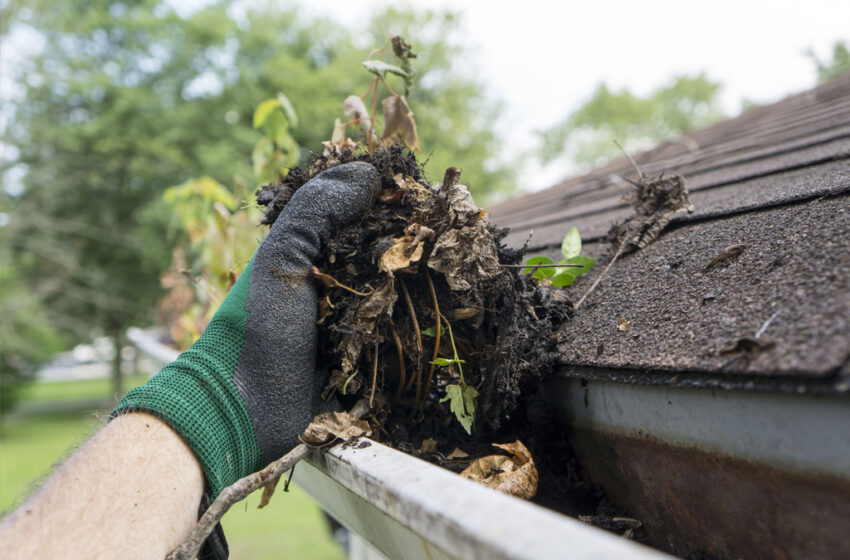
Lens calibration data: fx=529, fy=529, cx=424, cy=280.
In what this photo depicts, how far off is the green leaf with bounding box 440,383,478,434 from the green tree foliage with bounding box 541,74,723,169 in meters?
27.7

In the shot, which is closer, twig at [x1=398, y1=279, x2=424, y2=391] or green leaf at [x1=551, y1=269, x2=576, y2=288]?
twig at [x1=398, y1=279, x2=424, y2=391]

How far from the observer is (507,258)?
1103 millimetres

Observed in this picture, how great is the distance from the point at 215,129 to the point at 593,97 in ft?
68.5

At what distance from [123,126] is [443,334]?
15.7 metres

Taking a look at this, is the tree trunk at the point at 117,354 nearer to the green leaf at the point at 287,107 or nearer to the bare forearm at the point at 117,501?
the green leaf at the point at 287,107

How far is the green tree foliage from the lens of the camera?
1057 inches

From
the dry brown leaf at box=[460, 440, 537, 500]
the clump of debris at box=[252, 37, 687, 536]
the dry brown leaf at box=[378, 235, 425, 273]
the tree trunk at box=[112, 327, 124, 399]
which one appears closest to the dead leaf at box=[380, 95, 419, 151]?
the clump of debris at box=[252, 37, 687, 536]

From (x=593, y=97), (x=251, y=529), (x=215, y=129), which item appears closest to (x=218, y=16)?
(x=215, y=129)

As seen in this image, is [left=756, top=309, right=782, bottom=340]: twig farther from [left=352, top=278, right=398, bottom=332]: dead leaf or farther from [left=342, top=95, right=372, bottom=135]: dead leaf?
[left=342, top=95, right=372, bottom=135]: dead leaf

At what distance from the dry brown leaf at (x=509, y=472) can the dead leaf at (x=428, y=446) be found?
3.7 inches

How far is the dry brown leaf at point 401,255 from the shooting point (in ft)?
3.28

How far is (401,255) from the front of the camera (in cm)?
102

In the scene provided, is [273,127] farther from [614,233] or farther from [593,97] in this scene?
[593,97]

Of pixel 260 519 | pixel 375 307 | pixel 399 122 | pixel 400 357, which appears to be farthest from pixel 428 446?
pixel 260 519
